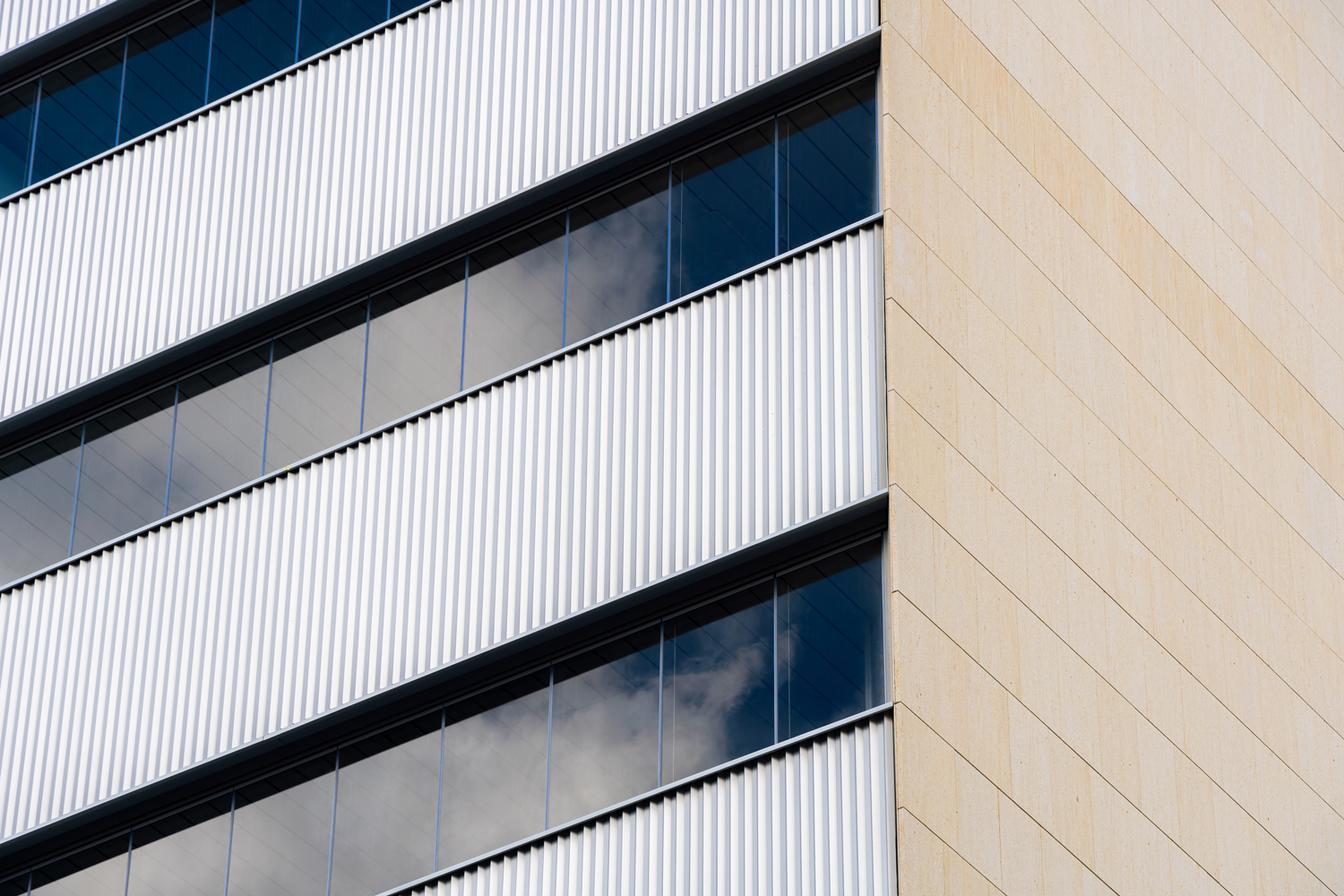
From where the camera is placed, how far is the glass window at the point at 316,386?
22.1 metres

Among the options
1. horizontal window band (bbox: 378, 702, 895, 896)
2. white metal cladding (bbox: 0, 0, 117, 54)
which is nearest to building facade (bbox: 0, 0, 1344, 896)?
horizontal window band (bbox: 378, 702, 895, 896)

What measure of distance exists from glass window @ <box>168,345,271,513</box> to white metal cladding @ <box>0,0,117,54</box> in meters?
5.25

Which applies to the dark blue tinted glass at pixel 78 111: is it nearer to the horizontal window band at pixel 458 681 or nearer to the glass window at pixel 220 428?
the glass window at pixel 220 428

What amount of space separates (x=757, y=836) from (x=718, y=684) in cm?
161

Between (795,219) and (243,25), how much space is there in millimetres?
8047

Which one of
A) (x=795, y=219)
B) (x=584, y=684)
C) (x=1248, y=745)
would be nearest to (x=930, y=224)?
(x=795, y=219)

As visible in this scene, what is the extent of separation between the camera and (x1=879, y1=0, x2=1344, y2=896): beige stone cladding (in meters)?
18.5

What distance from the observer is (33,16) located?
2619 cm

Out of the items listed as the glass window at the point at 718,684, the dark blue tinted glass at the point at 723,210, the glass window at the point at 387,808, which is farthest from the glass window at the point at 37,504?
the glass window at the point at 718,684

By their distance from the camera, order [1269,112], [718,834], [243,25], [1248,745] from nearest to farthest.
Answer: [718,834] → [1248,745] → [243,25] → [1269,112]

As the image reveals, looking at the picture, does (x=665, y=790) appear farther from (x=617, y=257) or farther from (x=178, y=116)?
(x=178, y=116)

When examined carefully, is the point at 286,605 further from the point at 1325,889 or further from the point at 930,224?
the point at 1325,889

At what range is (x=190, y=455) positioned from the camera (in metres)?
22.9

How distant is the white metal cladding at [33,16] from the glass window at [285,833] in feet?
32.8
